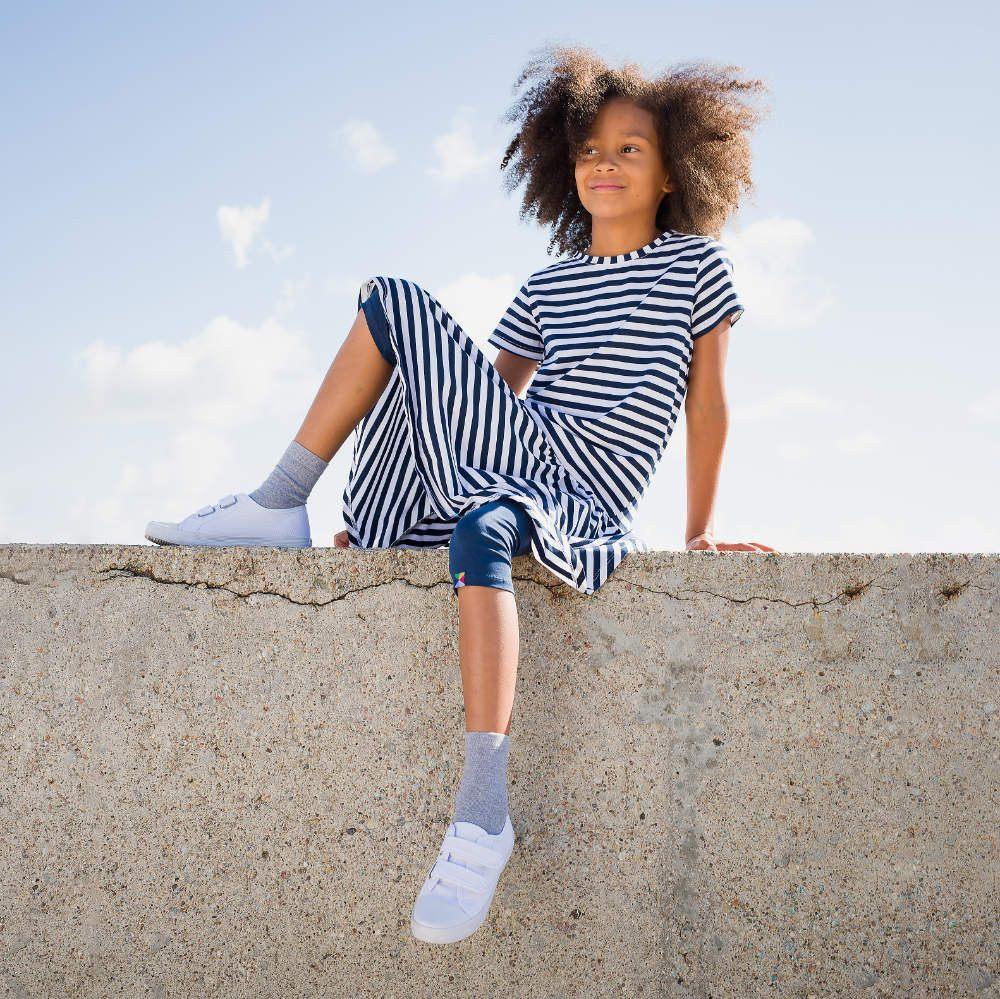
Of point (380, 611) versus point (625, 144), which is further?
point (625, 144)

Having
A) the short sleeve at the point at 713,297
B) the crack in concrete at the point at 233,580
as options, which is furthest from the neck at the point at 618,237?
the crack in concrete at the point at 233,580

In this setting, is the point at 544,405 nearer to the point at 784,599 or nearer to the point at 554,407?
the point at 554,407

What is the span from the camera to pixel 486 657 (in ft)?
5.56

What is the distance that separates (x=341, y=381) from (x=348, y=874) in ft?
3.17

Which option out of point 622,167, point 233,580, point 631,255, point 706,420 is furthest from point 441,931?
point 622,167

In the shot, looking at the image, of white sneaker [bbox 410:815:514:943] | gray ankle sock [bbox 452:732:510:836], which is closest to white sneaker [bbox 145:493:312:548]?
gray ankle sock [bbox 452:732:510:836]

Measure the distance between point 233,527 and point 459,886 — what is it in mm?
852

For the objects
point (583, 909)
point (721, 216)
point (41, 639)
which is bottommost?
point (583, 909)

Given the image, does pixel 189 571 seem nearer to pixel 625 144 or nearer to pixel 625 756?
pixel 625 756

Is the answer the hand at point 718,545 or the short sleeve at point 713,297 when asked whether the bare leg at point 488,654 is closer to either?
the hand at point 718,545

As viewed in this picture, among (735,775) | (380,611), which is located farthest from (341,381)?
(735,775)

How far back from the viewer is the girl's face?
8.05 feet

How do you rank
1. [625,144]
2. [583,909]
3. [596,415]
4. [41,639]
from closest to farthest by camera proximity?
[583,909], [41,639], [596,415], [625,144]

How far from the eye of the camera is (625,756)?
6.31 feet
